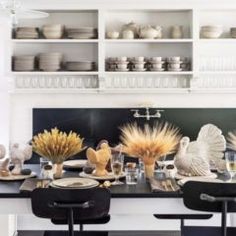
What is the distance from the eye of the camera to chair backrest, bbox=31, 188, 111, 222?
2229 millimetres

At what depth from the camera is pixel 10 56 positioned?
174 inches

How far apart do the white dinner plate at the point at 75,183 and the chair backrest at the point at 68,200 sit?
0.16m

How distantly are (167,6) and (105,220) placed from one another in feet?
7.43

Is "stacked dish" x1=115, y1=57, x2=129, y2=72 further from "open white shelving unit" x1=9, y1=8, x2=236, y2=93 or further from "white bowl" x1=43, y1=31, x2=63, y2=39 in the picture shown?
"white bowl" x1=43, y1=31, x2=63, y2=39

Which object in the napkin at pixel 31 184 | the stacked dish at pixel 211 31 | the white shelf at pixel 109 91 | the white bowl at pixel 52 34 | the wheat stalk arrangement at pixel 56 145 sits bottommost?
the napkin at pixel 31 184

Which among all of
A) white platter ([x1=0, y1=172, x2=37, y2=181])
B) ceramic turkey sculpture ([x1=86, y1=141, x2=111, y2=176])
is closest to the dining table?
white platter ([x1=0, y1=172, x2=37, y2=181])

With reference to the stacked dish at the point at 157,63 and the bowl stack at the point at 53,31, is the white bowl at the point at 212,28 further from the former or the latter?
the bowl stack at the point at 53,31

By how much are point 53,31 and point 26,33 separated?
0.25 m

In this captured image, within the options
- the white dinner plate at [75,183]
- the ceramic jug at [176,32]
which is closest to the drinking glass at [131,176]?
the white dinner plate at [75,183]

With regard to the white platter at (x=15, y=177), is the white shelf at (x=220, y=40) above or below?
above

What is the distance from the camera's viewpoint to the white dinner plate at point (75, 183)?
2.42 meters

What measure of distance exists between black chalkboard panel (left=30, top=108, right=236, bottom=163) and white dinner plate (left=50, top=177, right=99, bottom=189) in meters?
1.97

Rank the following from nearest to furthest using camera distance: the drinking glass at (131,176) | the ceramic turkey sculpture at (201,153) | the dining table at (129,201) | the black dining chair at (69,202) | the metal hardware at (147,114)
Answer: the black dining chair at (69,202) < the dining table at (129,201) < the drinking glass at (131,176) < the ceramic turkey sculpture at (201,153) < the metal hardware at (147,114)

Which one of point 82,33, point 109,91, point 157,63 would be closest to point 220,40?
point 157,63
